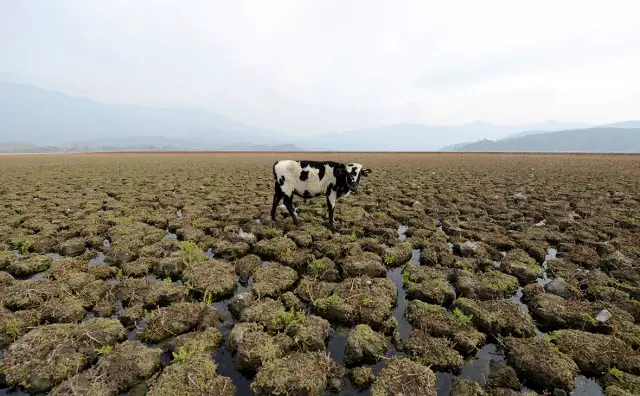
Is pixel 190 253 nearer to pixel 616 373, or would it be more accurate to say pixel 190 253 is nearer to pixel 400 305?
pixel 400 305

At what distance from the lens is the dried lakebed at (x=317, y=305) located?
3.21 meters

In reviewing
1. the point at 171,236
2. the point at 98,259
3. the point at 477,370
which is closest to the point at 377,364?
the point at 477,370

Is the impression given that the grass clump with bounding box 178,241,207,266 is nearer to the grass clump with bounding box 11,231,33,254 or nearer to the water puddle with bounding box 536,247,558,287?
the grass clump with bounding box 11,231,33,254

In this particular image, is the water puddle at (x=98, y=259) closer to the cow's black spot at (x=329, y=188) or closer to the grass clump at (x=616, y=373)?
the cow's black spot at (x=329, y=188)

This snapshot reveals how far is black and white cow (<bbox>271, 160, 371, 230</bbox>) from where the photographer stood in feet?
27.4

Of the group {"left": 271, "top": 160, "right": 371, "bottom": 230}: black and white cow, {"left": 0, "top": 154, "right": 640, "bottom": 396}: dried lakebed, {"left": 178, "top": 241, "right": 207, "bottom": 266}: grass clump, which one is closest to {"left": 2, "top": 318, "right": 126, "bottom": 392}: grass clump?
{"left": 0, "top": 154, "right": 640, "bottom": 396}: dried lakebed

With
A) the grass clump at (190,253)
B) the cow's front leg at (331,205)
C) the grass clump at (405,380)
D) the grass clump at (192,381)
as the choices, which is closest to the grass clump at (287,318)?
the grass clump at (192,381)

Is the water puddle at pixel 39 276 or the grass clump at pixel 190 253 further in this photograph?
the grass clump at pixel 190 253

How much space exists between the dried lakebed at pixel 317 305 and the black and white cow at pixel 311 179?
91 cm

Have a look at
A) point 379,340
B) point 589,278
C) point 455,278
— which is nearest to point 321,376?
point 379,340

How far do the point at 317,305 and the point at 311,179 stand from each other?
465 centimetres

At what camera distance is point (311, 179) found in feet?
27.8

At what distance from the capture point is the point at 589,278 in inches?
206

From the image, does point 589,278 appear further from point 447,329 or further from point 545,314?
point 447,329
